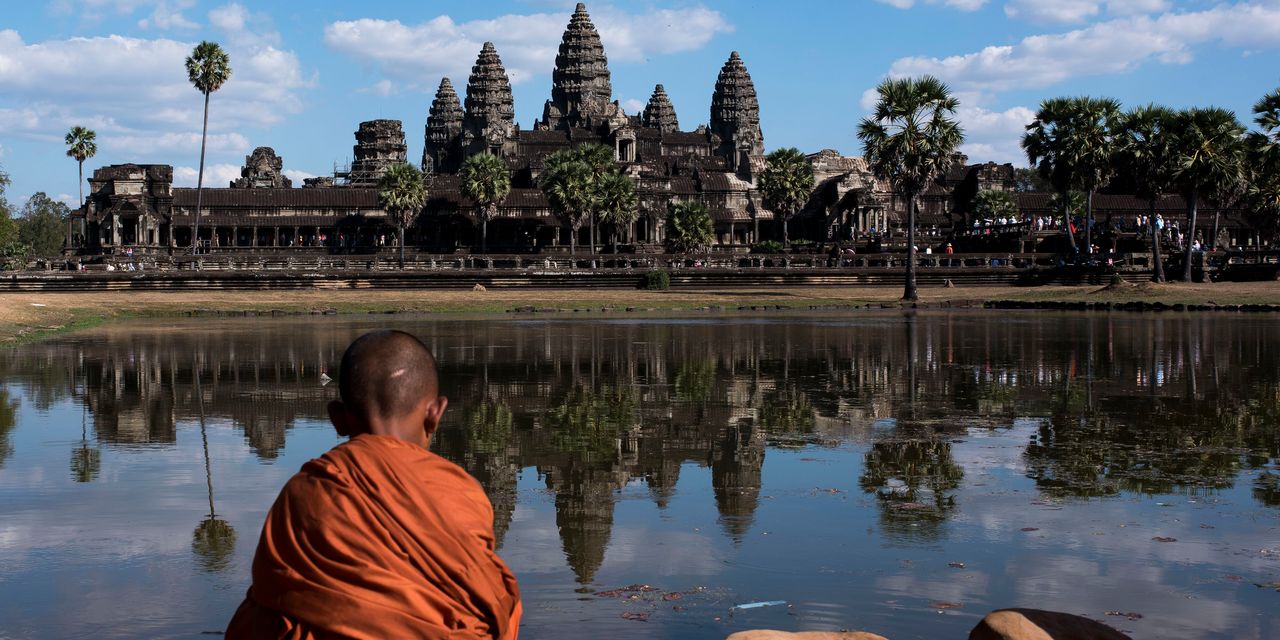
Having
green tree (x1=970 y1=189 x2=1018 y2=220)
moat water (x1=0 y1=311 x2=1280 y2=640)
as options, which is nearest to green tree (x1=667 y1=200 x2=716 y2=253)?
green tree (x1=970 y1=189 x2=1018 y2=220)

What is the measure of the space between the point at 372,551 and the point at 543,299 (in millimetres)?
53374

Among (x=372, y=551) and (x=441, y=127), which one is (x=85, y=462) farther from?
(x=441, y=127)

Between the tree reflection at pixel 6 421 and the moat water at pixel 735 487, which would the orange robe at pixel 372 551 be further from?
the tree reflection at pixel 6 421

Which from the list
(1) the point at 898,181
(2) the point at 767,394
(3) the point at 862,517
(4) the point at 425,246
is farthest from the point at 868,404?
(4) the point at 425,246

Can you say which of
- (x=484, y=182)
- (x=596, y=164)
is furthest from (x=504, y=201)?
(x=596, y=164)

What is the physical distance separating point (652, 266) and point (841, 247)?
16.5m

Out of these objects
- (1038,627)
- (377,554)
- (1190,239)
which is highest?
(1190,239)

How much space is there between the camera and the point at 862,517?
35.3ft

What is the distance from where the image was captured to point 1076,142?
213 feet

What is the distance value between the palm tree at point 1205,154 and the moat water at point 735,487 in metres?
35.2

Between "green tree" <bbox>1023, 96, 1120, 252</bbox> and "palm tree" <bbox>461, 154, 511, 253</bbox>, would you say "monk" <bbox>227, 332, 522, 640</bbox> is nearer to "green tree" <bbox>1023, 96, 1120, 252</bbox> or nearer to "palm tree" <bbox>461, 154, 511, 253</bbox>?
"green tree" <bbox>1023, 96, 1120, 252</bbox>

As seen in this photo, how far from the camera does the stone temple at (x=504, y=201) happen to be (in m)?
96.4

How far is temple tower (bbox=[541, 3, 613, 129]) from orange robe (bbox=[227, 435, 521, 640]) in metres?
125

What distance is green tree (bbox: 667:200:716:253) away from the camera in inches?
3450
